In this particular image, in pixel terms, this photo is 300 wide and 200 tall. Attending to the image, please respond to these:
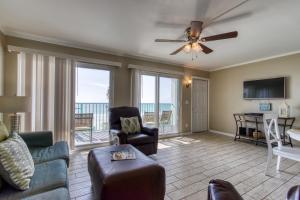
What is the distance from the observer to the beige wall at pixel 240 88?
400 centimetres

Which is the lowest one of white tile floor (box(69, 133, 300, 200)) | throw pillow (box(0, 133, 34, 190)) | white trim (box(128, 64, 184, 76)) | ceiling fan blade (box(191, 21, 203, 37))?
white tile floor (box(69, 133, 300, 200))

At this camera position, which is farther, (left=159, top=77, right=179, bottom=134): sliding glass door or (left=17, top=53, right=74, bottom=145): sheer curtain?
(left=159, top=77, right=179, bottom=134): sliding glass door

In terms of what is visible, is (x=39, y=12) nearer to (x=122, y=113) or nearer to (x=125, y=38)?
(x=125, y=38)

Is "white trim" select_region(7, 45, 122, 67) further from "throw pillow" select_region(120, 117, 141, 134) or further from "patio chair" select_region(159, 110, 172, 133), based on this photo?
"patio chair" select_region(159, 110, 172, 133)

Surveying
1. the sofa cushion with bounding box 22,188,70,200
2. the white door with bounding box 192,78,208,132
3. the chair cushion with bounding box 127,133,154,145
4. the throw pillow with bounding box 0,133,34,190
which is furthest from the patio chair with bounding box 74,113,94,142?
the white door with bounding box 192,78,208,132

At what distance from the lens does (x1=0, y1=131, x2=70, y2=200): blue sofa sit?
124 centimetres

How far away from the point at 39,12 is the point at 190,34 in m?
2.34

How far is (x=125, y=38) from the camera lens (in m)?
3.31

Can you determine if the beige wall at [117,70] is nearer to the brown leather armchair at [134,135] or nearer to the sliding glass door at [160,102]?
the sliding glass door at [160,102]

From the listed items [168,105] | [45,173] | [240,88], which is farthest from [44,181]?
[240,88]

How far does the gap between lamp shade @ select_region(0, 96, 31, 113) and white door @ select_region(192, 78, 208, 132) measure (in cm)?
483

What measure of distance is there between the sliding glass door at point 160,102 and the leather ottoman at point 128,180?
3029mm

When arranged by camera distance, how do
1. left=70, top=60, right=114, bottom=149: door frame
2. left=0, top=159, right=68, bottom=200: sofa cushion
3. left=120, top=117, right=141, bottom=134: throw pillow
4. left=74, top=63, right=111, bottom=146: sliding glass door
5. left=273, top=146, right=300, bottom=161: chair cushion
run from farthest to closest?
left=74, top=63, right=111, bottom=146: sliding glass door
left=70, top=60, right=114, bottom=149: door frame
left=120, top=117, right=141, bottom=134: throw pillow
left=273, top=146, right=300, bottom=161: chair cushion
left=0, top=159, right=68, bottom=200: sofa cushion

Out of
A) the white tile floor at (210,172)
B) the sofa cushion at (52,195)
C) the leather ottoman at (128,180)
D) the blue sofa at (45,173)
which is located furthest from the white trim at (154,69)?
the sofa cushion at (52,195)
